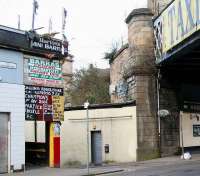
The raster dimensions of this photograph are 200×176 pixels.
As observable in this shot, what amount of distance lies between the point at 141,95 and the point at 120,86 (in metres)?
5.04

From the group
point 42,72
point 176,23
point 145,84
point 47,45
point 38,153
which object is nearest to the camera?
point 42,72

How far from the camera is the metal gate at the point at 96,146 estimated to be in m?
35.5

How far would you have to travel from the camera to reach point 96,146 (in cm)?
3572

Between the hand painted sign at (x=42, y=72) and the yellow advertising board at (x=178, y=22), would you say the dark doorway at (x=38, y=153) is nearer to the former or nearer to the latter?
the hand painted sign at (x=42, y=72)

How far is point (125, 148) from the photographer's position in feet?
111

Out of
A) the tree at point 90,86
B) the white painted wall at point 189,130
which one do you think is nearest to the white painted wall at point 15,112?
the white painted wall at point 189,130

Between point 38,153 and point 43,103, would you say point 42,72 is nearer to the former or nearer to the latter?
point 43,103

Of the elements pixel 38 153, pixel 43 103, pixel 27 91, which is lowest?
pixel 38 153

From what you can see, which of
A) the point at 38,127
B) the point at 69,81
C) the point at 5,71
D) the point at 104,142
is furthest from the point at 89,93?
the point at 5,71

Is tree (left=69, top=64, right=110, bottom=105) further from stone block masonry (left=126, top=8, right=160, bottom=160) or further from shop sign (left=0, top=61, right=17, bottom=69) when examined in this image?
shop sign (left=0, top=61, right=17, bottom=69)

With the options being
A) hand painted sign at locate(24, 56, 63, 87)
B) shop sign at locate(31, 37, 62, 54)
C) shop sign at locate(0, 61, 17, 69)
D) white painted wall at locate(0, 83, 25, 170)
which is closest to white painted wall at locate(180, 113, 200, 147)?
hand painted sign at locate(24, 56, 63, 87)

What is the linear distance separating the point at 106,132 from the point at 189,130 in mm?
5518

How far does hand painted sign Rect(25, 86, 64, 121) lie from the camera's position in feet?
83.8

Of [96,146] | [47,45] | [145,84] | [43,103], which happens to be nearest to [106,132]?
[96,146]
